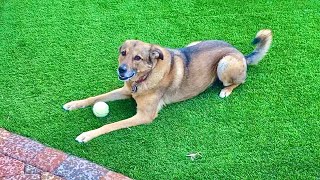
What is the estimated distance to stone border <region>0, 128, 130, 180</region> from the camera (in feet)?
12.7

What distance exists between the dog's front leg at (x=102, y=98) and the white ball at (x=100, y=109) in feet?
0.42

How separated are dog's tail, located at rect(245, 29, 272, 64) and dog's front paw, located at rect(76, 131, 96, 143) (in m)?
1.86

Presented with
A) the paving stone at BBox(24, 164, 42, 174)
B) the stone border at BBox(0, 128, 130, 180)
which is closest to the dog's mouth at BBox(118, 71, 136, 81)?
the stone border at BBox(0, 128, 130, 180)

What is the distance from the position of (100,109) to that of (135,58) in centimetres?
63

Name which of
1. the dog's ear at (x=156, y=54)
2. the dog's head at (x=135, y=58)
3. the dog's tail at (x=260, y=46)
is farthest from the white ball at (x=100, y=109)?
the dog's tail at (x=260, y=46)

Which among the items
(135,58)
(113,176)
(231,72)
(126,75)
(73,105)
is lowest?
(113,176)

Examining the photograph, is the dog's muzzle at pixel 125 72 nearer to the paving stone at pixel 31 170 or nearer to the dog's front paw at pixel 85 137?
the dog's front paw at pixel 85 137

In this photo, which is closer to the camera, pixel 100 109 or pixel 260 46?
pixel 100 109

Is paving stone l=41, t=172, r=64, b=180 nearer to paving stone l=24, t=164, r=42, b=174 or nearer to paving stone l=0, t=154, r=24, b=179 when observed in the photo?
paving stone l=24, t=164, r=42, b=174

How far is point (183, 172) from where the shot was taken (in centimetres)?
397

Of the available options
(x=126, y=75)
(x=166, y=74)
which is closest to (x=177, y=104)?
(x=166, y=74)

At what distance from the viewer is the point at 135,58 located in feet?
13.8

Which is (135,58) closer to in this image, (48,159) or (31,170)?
(48,159)

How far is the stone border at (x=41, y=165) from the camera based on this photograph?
386 centimetres
